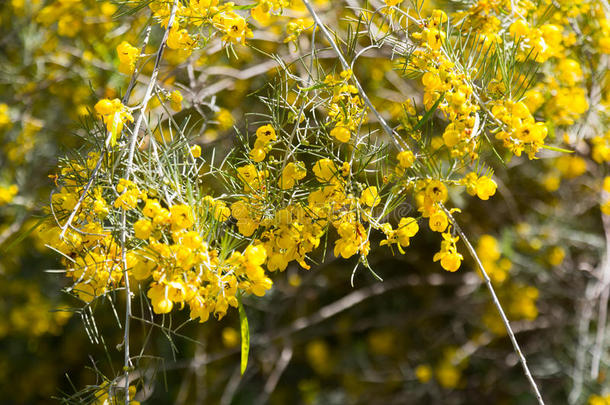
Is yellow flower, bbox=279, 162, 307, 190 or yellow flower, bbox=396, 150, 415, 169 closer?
yellow flower, bbox=396, 150, 415, 169

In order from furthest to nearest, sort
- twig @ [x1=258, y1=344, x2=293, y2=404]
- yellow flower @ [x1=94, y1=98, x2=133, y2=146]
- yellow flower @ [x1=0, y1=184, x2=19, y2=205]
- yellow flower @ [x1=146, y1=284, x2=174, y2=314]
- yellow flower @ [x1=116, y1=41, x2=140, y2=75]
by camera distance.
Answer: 1. twig @ [x1=258, y1=344, x2=293, y2=404]
2. yellow flower @ [x1=0, y1=184, x2=19, y2=205]
3. yellow flower @ [x1=116, y1=41, x2=140, y2=75]
4. yellow flower @ [x1=94, y1=98, x2=133, y2=146]
5. yellow flower @ [x1=146, y1=284, x2=174, y2=314]

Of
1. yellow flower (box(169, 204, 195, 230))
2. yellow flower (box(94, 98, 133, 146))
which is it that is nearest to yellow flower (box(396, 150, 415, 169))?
yellow flower (box(169, 204, 195, 230))

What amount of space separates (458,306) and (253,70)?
5.80ft

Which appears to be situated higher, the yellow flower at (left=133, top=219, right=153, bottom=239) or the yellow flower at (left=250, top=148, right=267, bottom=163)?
the yellow flower at (left=133, top=219, right=153, bottom=239)

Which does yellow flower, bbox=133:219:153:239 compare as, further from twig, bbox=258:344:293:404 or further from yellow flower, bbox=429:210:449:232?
twig, bbox=258:344:293:404

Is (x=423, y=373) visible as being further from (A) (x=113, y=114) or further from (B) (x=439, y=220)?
(A) (x=113, y=114)

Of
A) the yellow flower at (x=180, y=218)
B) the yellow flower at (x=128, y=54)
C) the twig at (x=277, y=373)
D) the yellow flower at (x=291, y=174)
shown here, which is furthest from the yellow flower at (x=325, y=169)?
the twig at (x=277, y=373)

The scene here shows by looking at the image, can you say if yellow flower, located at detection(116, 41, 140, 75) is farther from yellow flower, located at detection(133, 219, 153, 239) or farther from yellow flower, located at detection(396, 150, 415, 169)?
yellow flower, located at detection(396, 150, 415, 169)

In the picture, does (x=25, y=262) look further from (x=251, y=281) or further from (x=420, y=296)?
(x=251, y=281)

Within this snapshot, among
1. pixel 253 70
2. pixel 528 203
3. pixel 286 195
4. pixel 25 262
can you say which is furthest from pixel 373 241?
pixel 25 262

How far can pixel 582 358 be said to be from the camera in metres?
2.38

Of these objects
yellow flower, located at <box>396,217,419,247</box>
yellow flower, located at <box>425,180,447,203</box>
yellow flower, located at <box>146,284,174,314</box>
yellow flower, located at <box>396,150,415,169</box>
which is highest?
yellow flower, located at <box>396,150,415,169</box>

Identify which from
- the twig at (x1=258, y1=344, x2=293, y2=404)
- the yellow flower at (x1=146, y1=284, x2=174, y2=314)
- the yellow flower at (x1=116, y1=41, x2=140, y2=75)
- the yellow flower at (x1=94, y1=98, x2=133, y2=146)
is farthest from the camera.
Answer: the twig at (x1=258, y1=344, x2=293, y2=404)

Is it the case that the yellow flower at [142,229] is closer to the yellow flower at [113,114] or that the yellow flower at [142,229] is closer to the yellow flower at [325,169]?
the yellow flower at [113,114]
